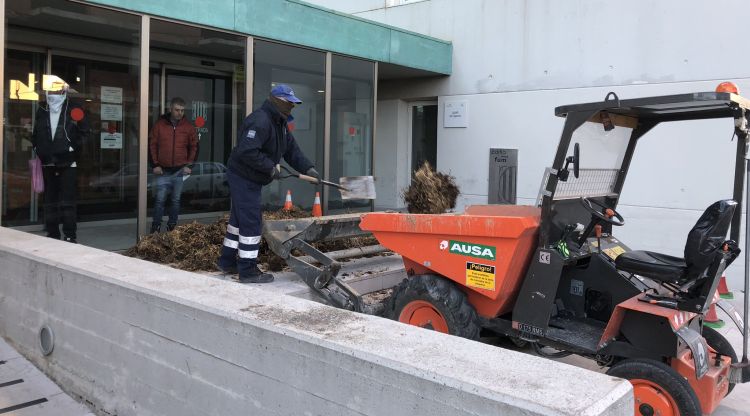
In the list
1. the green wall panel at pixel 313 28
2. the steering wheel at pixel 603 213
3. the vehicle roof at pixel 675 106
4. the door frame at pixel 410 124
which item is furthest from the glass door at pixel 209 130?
the vehicle roof at pixel 675 106

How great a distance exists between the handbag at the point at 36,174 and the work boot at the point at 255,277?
3124 millimetres

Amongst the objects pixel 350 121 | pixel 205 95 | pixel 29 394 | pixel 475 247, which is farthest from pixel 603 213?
pixel 205 95

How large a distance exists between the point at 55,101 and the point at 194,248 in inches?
109

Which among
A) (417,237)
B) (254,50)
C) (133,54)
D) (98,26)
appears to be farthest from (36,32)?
(417,237)

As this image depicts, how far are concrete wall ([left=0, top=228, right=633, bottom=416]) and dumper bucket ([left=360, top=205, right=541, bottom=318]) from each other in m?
1.46

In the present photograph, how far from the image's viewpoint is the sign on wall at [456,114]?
443 inches

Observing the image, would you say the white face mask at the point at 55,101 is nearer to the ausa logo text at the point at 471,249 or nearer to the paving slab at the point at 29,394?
the paving slab at the point at 29,394

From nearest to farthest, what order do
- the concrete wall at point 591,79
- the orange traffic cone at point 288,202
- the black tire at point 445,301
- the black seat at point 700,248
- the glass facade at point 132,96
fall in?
the black seat at point 700,248, the black tire at point 445,301, the glass facade at point 132,96, the orange traffic cone at point 288,202, the concrete wall at point 591,79

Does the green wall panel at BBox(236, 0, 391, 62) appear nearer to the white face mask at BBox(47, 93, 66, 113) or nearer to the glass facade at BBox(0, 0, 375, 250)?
the glass facade at BBox(0, 0, 375, 250)

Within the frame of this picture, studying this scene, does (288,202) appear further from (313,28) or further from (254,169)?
(254,169)

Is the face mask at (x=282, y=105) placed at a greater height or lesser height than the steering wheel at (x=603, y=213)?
greater

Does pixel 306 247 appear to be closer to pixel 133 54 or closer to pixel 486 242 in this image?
pixel 486 242

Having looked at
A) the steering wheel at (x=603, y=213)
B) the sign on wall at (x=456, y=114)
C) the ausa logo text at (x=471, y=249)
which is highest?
the sign on wall at (x=456, y=114)

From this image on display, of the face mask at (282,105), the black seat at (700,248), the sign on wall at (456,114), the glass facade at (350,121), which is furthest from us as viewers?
the sign on wall at (456,114)
